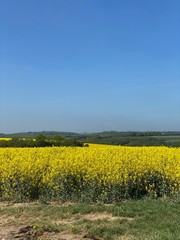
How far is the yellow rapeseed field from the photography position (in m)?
8.95

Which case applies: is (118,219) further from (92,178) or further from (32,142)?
(32,142)

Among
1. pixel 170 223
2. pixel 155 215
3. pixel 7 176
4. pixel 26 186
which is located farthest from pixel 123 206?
pixel 7 176

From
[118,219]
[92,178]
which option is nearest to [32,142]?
[92,178]

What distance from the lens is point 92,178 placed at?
30.2ft

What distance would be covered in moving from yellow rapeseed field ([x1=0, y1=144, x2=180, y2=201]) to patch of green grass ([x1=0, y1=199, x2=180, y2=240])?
3.06ft

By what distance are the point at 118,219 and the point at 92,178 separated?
8.91ft

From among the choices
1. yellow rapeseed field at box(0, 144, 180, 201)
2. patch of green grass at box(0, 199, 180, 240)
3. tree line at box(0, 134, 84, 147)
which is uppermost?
tree line at box(0, 134, 84, 147)

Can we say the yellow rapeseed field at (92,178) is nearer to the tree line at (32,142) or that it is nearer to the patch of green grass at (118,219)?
the patch of green grass at (118,219)

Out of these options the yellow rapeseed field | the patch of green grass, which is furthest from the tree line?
the patch of green grass

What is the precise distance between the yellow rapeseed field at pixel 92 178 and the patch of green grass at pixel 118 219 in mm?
932

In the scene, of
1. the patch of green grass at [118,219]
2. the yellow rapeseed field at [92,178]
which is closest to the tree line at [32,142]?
the yellow rapeseed field at [92,178]

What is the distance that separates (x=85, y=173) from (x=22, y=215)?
278cm

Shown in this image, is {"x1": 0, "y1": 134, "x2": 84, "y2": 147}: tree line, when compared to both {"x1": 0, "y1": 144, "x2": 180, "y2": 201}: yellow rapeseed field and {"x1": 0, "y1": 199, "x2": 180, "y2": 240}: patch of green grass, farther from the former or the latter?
{"x1": 0, "y1": 199, "x2": 180, "y2": 240}: patch of green grass

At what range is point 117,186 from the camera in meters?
8.92
